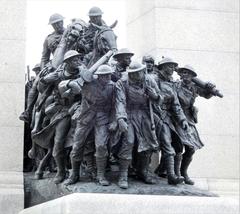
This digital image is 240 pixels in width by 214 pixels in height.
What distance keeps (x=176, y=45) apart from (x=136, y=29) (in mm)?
1256

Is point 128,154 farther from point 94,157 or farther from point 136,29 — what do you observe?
point 136,29

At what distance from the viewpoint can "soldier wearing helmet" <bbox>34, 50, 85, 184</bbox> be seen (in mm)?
13180

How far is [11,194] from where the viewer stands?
14055 mm

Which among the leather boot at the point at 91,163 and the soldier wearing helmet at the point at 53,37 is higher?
the soldier wearing helmet at the point at 53,37

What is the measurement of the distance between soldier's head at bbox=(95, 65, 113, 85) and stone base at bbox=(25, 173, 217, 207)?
5.26 feet

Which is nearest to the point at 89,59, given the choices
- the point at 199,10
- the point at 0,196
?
the point at 0,196

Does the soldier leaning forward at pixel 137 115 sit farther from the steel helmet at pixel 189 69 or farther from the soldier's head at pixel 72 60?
the steel helmet at pixel 189 69

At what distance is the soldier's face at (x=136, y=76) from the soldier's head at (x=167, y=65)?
117cm

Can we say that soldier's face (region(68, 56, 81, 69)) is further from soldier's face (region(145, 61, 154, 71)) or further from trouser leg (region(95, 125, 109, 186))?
soldier's face (region(145, 61, 154, 71))

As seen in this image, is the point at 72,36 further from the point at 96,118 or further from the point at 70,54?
the point at 96,118

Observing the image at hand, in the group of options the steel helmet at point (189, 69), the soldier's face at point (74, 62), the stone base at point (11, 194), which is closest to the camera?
the soldier's face at point (74, 62)

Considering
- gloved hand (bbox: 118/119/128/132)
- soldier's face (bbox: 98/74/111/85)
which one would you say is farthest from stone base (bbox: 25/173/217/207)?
soldier's face (bbox: 98/74/111/85)

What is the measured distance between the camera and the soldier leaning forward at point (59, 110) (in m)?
13.2

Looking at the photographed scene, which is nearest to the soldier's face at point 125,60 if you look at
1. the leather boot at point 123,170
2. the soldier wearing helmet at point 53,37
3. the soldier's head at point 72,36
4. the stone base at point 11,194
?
the soldier's head at point 72,36
